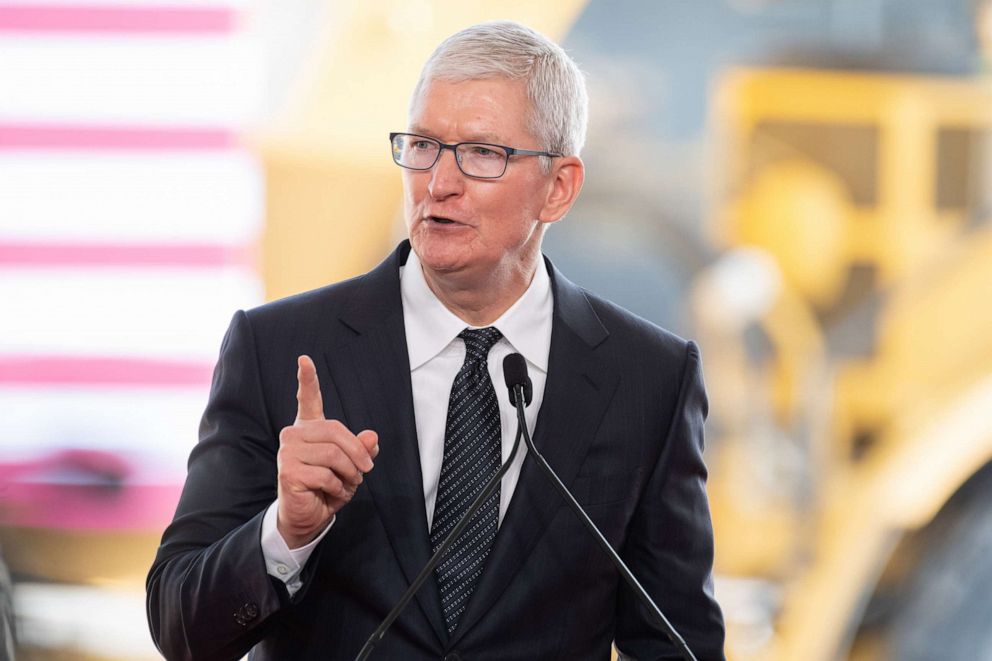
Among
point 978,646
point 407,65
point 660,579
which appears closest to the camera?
point 660,579

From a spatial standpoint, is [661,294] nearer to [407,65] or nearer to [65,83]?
[407,65]

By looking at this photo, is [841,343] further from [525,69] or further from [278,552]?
[278,552]

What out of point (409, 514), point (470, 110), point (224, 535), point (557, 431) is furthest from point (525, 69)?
point (224, 535)

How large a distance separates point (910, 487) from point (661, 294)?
0.74m

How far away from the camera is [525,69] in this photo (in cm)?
163

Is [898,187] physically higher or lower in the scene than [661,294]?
higher

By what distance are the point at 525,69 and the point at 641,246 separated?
4.98 feet

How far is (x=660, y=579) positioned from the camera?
166cm

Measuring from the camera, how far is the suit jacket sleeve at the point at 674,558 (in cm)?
166

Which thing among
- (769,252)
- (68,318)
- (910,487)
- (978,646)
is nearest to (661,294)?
(769,252)

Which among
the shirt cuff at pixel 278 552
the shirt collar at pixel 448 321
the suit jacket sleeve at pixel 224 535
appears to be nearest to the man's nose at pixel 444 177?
the shirt collar at pixel 448 321

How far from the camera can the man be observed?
154 centimetres

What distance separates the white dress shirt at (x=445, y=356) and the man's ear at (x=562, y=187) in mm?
87

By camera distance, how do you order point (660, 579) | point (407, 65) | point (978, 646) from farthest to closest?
1. point (978, 646)
2. point (407, 65)
3. point (660, 579)
